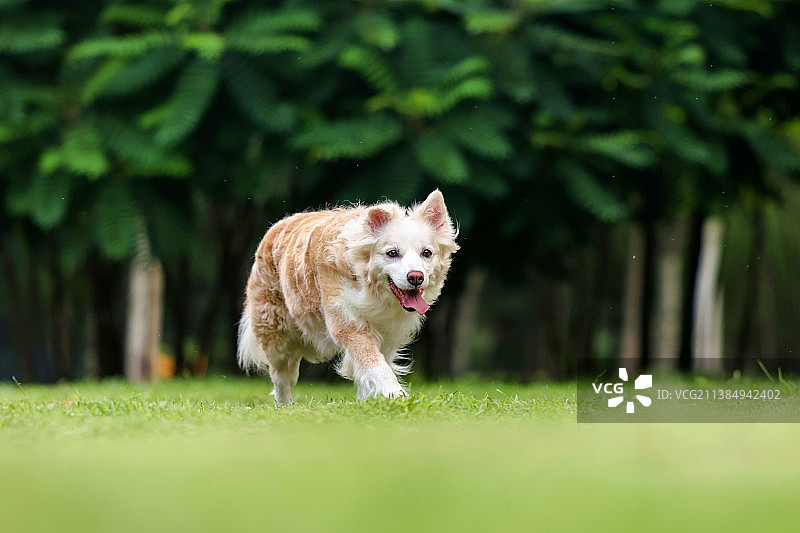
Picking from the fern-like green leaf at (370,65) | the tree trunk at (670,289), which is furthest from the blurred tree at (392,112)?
the tree trunk at (670,289)

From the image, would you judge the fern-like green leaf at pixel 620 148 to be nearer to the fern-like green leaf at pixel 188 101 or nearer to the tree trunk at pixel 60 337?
the fern-like green leaf at pixel 188 101

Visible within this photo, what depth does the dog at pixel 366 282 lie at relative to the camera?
754 cm

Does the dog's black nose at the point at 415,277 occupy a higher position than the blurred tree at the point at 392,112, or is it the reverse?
the blurred tree at the point at 392,112

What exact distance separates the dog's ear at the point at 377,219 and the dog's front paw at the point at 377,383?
3.16 ft

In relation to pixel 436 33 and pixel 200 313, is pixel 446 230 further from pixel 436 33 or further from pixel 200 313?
pixel 200 313

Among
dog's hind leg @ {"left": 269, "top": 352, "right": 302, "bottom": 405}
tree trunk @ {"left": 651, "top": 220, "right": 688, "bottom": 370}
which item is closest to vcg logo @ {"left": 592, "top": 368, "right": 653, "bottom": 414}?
dog's hind leg @ {"left": 269, "top": 352, "right": 302, "bottom": 405}

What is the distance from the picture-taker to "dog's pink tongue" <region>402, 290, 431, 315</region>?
748 centimetres

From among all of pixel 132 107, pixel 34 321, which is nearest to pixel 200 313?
pixel 34 321

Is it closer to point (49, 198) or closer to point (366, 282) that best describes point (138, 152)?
point (49, 198)

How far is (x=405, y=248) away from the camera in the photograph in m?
7.60

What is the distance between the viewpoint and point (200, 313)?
102 feet

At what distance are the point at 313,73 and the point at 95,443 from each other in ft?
28.5

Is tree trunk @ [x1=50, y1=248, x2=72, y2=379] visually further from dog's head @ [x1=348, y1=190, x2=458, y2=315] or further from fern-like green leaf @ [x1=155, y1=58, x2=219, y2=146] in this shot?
dog's head @ [x1=348, y1=190, x2=458, y2=315]

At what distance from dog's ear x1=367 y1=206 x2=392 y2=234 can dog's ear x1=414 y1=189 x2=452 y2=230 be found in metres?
0.25
